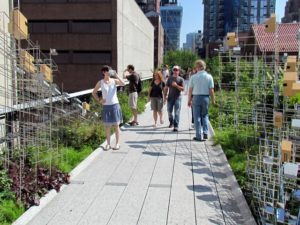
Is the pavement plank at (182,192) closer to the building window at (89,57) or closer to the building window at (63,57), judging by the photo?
the building window at (89,57)

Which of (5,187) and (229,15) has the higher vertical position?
(229,15)

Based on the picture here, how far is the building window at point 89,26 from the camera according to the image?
4594 cm

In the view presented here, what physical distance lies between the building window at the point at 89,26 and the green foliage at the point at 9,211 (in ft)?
136

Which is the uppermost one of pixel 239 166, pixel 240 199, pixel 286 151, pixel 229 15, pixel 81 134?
pixel 229 15

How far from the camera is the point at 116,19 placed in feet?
146

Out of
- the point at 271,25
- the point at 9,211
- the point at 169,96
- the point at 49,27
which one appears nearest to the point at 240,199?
the point at 271,25

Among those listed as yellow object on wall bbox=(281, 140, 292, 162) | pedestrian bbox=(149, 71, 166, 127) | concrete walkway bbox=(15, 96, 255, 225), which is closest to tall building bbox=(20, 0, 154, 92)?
pedestrian bbox=(149, 71, 166, 127)

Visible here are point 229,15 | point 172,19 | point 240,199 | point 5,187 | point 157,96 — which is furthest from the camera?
point 172,19

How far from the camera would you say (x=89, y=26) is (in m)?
47.7

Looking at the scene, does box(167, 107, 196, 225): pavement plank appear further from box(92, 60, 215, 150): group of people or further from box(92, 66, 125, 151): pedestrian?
box(92, 66, 125, 151): pedestrian

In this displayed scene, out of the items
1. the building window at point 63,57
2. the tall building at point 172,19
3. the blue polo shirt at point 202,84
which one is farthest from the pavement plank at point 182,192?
the tall building at point 172,19

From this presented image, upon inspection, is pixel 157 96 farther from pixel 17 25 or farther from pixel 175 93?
pixel 17 25

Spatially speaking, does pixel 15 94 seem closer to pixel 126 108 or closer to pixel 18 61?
pixel 18 61

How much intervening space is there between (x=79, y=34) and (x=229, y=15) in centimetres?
6951
